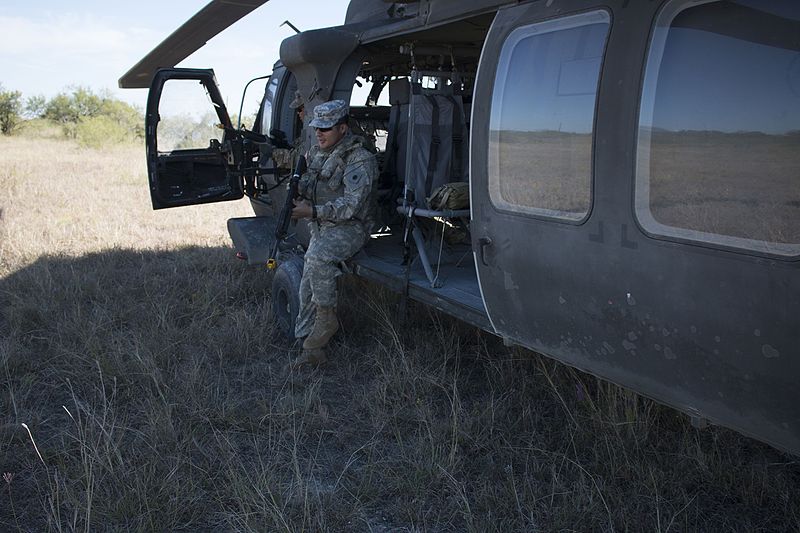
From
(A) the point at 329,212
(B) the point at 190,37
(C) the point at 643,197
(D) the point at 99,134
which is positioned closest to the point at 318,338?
(A) the point at 329,212

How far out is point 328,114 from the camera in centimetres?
488

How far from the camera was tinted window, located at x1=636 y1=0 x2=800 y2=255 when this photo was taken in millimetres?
2297

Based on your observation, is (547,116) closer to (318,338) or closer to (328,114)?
(328,114)

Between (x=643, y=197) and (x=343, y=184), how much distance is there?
8.82 feet

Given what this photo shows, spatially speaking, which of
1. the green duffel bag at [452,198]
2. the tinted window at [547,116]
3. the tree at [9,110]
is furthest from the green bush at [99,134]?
the tinted window at [547,116]

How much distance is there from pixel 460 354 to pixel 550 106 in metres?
2.32

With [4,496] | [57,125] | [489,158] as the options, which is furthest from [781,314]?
[57,125]

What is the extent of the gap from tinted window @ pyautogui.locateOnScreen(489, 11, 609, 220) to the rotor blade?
2630 mm

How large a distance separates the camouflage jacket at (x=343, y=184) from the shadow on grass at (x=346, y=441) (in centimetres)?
95

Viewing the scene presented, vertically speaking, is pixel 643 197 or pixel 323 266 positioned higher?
pixel 643 197

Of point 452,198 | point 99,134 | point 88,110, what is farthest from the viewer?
point 88,110

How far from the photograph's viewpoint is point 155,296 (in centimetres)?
640

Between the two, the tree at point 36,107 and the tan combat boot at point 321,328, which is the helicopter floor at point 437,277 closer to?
the tan combat boot at point 321,328

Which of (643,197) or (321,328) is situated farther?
(321,328)
